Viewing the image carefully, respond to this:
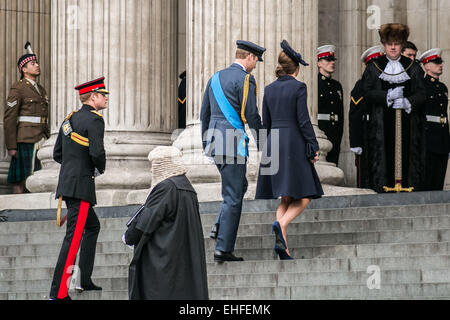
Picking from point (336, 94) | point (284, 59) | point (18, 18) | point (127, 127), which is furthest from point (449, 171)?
point (284, 59)

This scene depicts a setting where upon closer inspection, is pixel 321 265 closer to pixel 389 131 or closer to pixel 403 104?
pixel 403 104

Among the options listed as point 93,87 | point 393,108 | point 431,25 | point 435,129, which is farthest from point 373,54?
point 93,87

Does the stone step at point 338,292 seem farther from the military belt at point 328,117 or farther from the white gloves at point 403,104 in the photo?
the military belt at point 328,117

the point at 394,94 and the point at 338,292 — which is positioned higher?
the point at 394,94

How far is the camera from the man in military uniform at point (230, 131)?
11.9 metres

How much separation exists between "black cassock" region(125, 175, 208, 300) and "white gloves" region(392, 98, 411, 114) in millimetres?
6262

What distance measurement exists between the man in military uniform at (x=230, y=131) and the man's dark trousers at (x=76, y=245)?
1.11m

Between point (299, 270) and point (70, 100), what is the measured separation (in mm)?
6212

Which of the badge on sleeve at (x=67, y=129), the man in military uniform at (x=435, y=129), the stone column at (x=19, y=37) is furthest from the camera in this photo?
the stone column at (x=19, y=37)

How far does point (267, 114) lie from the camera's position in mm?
12688

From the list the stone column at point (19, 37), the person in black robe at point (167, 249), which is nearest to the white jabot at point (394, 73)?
the person in black robe at point (167, 249)

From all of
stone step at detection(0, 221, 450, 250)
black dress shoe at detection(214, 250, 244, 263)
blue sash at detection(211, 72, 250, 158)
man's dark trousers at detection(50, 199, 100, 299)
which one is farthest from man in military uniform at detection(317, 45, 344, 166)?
man's dark trousers at detection(50, 199, 100, 299)

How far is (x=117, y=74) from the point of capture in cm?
1677

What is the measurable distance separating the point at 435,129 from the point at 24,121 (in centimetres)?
535
